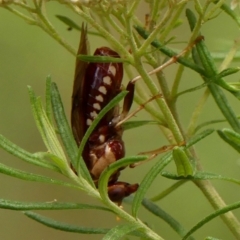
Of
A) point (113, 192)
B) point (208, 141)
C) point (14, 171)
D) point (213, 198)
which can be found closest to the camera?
point (14, 171)

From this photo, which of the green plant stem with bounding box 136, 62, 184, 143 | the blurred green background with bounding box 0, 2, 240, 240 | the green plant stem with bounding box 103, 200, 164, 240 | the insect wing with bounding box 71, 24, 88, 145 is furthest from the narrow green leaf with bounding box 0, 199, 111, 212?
the blurred green background with bounding box 0, 2, 240, 240

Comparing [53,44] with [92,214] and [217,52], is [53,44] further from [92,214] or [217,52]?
[217,52]

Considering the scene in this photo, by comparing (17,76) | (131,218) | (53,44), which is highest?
(53,44)

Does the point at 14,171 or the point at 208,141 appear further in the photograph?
the point at 208,141

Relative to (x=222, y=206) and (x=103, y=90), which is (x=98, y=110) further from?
(x=222, y=206)

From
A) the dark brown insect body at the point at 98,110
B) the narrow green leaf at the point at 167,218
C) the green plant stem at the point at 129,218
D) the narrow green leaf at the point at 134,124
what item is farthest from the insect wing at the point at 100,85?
the green plant stem at the point at 129,218

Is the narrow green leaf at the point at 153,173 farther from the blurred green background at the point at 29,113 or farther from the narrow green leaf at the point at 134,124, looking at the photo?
the blurred green background at the point at 29,113

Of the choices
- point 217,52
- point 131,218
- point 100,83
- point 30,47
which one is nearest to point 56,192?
point 30,47

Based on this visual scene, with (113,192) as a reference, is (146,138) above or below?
above
